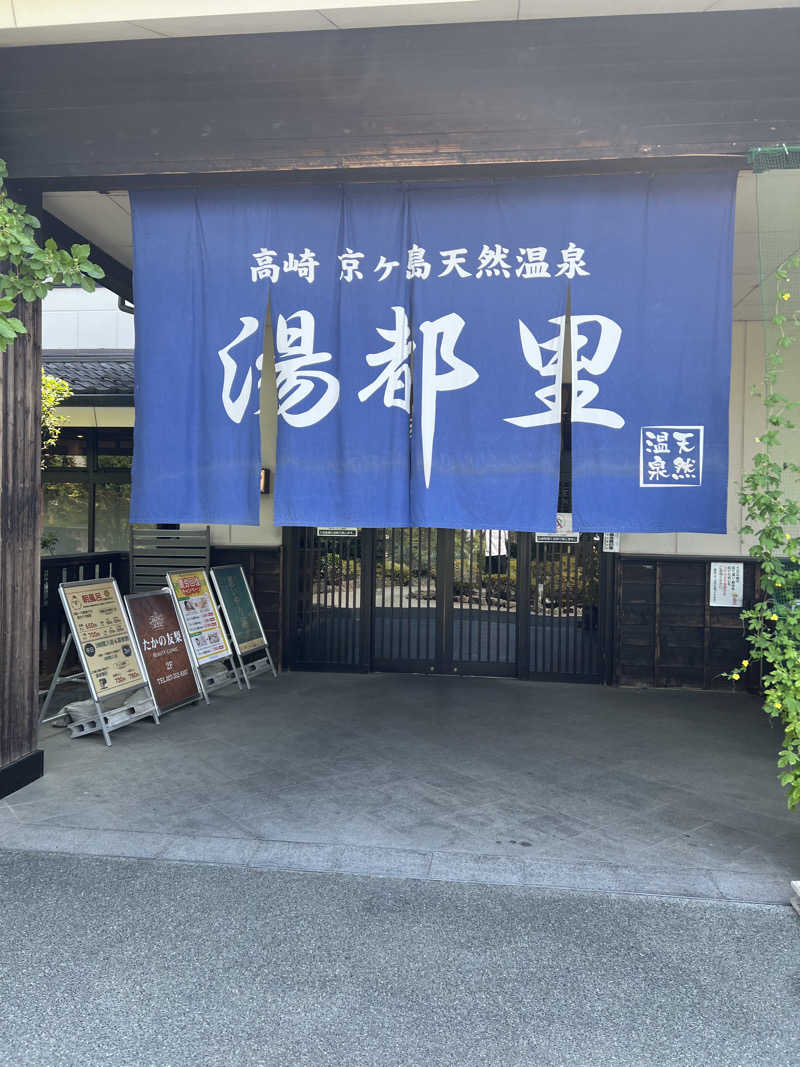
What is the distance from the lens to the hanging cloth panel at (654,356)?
475 centimetres

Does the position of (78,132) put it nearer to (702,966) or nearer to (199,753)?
(199,753)

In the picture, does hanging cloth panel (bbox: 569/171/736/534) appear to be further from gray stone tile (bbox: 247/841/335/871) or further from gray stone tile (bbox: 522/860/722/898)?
gray stone tile (bbox: 247/841/335/871)

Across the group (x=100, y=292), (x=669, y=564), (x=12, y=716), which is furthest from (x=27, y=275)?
(x=100, y=292)

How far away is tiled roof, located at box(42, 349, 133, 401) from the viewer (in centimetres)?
1022

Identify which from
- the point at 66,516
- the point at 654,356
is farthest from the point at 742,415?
the point at 66,516

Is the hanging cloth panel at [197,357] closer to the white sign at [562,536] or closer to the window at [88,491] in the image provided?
the white sign at [562,536]

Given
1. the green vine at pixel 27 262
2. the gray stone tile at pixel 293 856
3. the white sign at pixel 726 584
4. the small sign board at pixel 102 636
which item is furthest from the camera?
the white sign at pixel 726 584

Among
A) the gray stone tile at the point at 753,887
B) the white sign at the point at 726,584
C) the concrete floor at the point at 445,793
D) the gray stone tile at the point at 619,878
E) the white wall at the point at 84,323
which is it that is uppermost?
the white wall at the point at 84,323

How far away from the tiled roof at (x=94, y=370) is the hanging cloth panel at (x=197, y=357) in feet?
16.5

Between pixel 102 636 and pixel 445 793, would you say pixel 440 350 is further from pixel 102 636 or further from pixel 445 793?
pixel 102 636

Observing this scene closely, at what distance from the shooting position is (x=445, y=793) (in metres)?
5.25

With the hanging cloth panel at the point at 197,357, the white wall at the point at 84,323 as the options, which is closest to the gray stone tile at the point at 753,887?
the hanging cloth panel at the point at 197,357

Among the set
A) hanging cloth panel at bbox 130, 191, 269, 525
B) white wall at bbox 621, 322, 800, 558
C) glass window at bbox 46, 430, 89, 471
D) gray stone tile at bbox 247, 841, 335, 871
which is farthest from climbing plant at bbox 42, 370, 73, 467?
white wall at bbox 621, 322, 800, 558

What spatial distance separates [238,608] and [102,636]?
2210 millimetres
